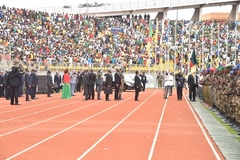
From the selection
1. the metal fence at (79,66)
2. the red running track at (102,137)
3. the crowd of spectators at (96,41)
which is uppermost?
the crowd of spectators at (96,41)

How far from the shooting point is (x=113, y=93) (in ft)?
124

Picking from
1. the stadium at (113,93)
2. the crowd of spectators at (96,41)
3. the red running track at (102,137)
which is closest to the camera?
the red running track at (102,137)

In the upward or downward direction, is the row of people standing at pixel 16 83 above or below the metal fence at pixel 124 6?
below

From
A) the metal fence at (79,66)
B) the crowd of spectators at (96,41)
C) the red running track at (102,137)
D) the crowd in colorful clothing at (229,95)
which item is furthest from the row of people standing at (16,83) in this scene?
the crowd of spectators at (96,41)

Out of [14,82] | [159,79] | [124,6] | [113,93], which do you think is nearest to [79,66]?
[113,93]

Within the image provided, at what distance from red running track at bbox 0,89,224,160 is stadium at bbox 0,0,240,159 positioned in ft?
0.07

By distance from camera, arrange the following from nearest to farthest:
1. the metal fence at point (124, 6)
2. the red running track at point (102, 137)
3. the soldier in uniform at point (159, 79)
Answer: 1. the red running track at point (102, 137)
2. the soldier in uniform at point (159, 79)
3. the metal fence at point (124, 6)

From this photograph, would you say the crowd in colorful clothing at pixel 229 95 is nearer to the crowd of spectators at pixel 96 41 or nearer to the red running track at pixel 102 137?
the red running track at pixel 102 137

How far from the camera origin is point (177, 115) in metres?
20.2

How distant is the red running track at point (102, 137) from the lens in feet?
34.5

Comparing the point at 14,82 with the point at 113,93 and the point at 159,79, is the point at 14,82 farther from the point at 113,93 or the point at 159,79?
the point at 159,79

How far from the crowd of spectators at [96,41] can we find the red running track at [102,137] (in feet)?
78.8

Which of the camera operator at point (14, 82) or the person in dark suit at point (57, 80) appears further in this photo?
the person in dark suit at point (57, 80)

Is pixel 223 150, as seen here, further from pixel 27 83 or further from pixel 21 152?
pixel 27 83
